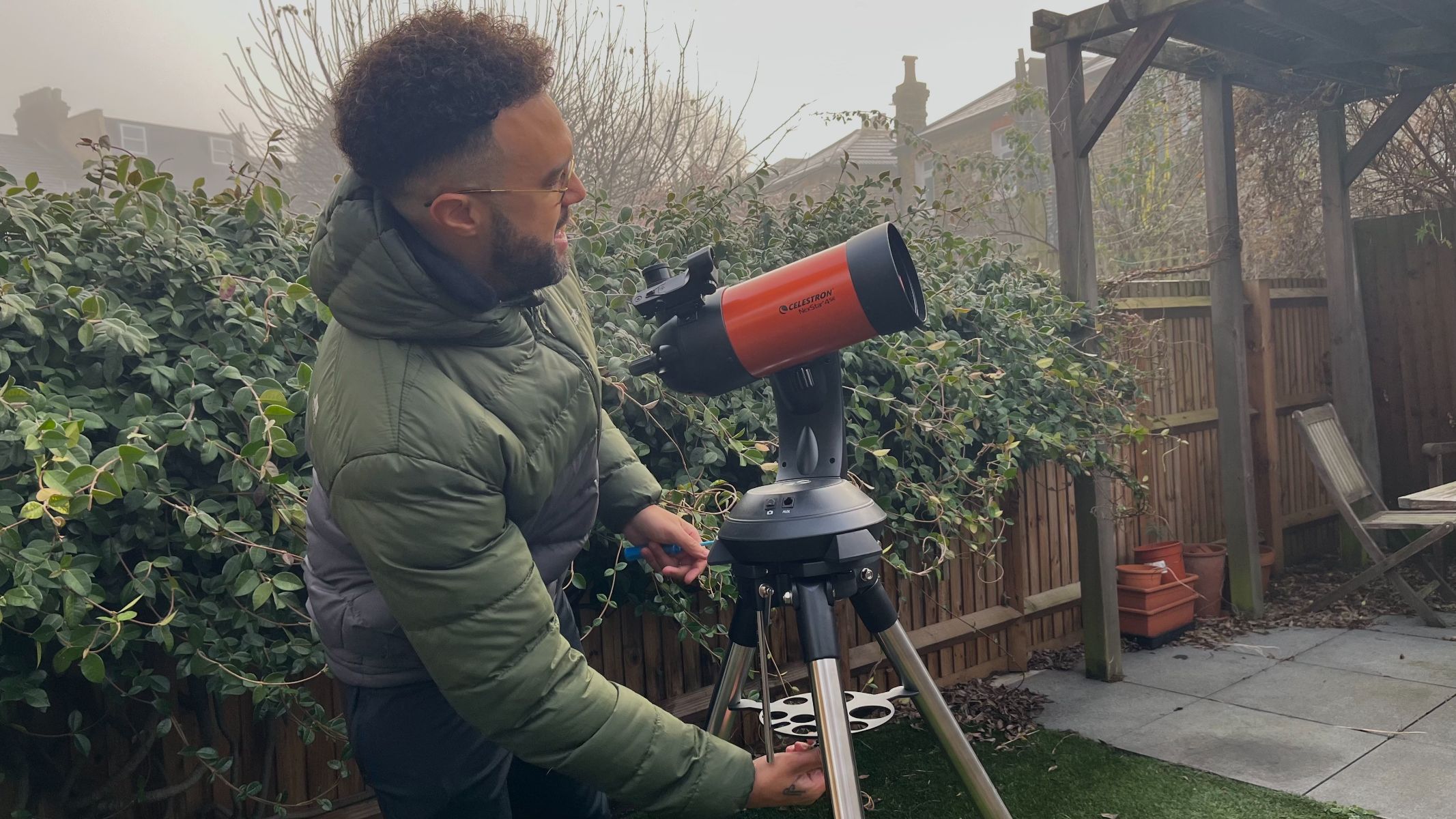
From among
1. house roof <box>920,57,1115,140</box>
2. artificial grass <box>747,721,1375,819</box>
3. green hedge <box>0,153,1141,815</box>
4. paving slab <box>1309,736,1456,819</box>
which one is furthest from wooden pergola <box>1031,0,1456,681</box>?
house roof <box>920,57,1115,140</box>

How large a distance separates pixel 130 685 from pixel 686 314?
1.45m

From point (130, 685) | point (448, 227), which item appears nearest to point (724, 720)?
point (448, 227)

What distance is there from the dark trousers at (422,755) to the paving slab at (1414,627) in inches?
187

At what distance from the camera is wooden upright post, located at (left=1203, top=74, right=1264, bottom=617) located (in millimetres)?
4895

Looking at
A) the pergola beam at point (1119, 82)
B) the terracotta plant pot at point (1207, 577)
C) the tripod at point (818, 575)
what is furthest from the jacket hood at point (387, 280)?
the terracotta plant pot at point (1207, 577)

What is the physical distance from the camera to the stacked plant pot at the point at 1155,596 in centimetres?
452

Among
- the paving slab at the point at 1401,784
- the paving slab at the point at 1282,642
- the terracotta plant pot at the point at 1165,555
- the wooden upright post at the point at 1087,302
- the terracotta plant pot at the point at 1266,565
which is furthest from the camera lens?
the terracotta plant pot at the point at 1266,565

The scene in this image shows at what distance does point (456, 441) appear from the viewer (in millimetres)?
1177

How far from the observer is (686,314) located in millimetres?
1611

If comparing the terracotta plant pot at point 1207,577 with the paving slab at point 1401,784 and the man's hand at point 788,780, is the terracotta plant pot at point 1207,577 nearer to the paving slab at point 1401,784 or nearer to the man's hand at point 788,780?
the paving slab at point 1401,784

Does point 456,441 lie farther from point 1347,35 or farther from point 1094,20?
point 1347,35

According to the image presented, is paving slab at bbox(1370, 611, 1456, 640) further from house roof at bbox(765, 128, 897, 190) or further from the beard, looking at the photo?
house roof at bbox(765, 128, 897, 190)

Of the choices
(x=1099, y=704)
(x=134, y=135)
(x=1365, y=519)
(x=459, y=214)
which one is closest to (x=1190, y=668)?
(x=1099, y=704)

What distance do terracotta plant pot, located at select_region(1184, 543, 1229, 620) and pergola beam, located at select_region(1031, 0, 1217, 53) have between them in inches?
103
